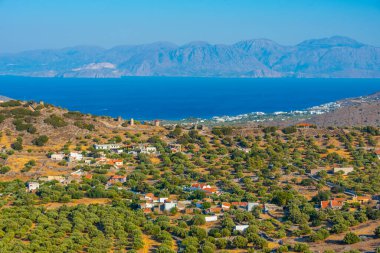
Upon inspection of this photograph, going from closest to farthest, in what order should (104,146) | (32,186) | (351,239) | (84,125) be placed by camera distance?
(351,239), (32,186), (104,146), (84,125)

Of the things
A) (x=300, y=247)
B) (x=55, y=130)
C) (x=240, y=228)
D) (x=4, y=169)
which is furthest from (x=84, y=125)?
(x=300, y=247)

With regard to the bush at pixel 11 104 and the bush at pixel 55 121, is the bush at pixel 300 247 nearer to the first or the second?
the bush at pixel 55 121

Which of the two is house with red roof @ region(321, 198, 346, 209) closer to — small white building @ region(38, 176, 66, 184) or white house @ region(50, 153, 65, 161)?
small white building @ region(38, 176, 66, 184)

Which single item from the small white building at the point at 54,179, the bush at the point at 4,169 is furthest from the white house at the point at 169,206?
the bush at the point at 4,169

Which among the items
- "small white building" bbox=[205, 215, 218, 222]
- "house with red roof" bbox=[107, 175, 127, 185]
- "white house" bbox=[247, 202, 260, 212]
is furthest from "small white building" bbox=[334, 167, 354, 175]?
"small white building" bbox=[205, 215, 218, 222]

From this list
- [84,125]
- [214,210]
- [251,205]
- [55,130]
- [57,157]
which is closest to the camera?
[214,210]

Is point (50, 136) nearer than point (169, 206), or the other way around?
point (169, 206)

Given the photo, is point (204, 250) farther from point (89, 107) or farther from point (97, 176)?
point (89, 107)

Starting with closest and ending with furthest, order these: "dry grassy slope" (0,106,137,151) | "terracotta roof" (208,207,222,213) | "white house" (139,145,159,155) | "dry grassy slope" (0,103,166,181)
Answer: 1. "terracotta roof" (208,207,222,213)
2. "dry grassy slope" (0,103,166,181)
3. "white house" (139,145,159,155)
4. "dry grassy slope" (0,106,137,151)

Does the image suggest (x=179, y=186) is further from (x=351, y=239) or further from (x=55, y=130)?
(x=55, y=130)

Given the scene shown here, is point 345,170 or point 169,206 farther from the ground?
point 169,206
